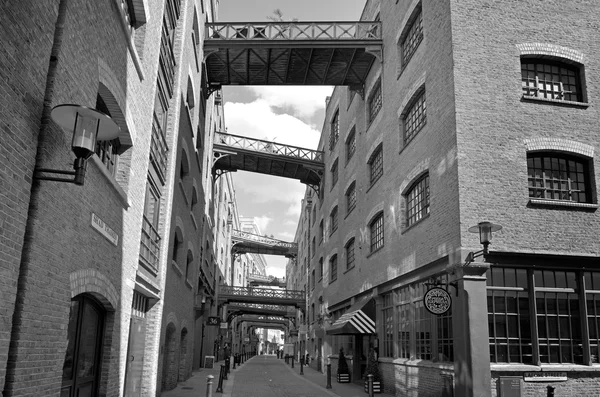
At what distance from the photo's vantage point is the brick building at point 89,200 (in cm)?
566

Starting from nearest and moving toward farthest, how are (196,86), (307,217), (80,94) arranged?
(80,94), (196,86), (307,217)

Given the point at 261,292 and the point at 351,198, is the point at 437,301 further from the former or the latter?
the point at 261,292

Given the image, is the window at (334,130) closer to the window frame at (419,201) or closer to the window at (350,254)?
the window at (350,254)

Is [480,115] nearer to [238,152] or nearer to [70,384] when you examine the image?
[70,384]

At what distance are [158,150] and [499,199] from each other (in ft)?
28.9

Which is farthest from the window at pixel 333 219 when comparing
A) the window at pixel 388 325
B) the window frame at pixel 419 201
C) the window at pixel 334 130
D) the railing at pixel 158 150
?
the railing at pixel 158 150

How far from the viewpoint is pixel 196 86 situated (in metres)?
21.5

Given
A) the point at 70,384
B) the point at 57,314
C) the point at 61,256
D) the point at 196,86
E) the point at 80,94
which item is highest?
the point at 196,86

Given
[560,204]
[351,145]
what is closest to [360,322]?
[560,204]

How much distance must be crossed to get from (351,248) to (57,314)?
2040cm

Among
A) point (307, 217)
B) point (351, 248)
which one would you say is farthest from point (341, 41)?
point (307, 217)

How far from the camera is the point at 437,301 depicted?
13266mm

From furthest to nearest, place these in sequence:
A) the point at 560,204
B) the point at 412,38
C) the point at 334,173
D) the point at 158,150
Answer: the point at 334,173 < the point at 412,38 < the point at 158,150 < the point at 560,204

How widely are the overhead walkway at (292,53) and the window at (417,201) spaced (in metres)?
7.41
